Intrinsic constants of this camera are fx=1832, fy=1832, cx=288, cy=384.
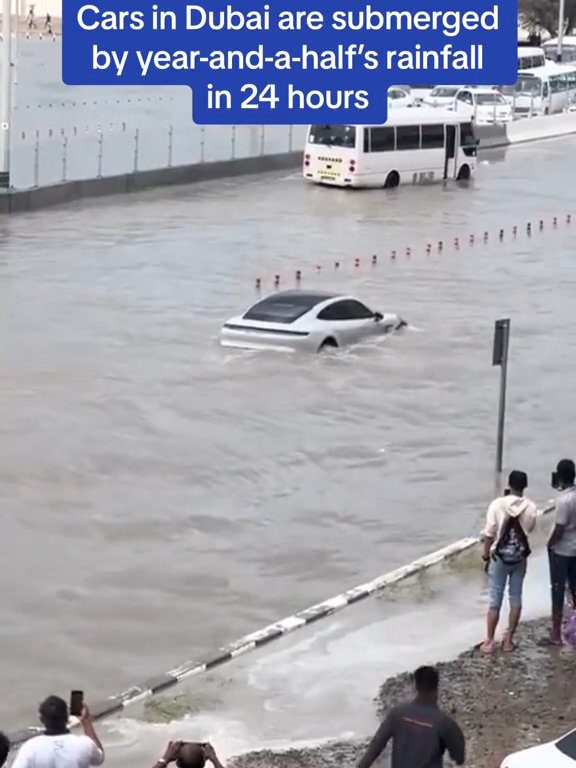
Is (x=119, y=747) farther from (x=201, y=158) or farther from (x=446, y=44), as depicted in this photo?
(x=201, y=158)

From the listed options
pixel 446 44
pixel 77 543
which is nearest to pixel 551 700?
pixel 446 44

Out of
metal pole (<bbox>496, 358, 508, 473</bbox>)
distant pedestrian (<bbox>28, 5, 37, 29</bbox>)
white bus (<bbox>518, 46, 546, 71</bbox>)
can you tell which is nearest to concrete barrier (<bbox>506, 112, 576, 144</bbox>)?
white bus (<bbox>518, 46, 546, 71</bbox>)

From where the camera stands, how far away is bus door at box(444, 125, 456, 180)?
172 ft

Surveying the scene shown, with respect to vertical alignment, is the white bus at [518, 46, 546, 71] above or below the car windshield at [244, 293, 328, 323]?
above

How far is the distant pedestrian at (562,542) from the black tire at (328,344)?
13.9 meters

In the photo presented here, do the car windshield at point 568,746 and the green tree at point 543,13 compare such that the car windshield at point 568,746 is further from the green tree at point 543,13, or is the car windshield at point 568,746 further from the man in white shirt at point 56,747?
the green tree at point 543,13

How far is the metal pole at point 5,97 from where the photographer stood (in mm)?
39562

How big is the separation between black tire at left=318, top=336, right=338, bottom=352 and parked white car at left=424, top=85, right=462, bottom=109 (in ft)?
146

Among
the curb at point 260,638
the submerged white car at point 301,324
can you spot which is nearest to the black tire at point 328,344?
the submerged white car at point 301,324

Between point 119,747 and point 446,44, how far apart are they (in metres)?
6.00

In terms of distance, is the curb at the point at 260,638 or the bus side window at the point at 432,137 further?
the bus side window at the point at 432,137

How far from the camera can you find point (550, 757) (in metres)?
8.09

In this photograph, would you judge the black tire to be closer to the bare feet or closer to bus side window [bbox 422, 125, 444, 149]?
the bare feet

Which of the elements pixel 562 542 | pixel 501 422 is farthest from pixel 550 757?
pixel 501 422
